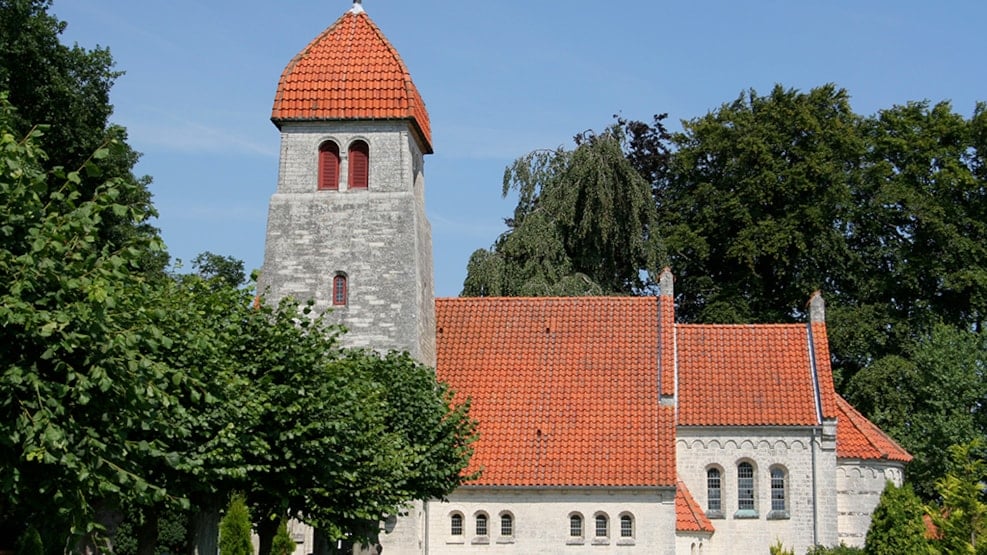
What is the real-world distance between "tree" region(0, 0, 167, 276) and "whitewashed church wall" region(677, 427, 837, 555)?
17.5 metres

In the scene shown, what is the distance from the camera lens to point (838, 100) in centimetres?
5409

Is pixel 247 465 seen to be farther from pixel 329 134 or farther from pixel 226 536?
pixel 329 134

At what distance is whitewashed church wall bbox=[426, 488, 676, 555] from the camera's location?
36.0 metres

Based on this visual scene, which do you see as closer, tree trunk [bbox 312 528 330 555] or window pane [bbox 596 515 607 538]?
tree trunk [bbox 312 528 330 555]

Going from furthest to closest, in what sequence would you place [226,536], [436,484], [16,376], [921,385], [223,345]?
[921,385] → [226,536] → [436,484] → [223,345] → [16,376]

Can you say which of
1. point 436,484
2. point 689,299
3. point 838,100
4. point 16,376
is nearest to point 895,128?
point 838,100

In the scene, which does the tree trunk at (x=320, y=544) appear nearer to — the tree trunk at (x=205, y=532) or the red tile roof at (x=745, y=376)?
the tree trunk at (x=205, y=532)

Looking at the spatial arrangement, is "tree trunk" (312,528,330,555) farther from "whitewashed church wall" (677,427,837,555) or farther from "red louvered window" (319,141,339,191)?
"whitewashed church wall" (677,427,837,555)

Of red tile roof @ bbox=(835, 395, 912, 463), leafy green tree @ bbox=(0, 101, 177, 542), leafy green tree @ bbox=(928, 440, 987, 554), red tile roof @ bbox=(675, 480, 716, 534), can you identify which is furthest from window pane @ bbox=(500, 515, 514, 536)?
leafy green tree @ bbox=(0, 101, 177, 542)

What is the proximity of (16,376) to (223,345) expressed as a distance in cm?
1037

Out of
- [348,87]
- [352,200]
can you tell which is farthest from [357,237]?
[348,87]

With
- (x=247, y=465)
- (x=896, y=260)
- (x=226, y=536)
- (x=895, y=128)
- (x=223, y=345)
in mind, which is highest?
(x=895, y=128)

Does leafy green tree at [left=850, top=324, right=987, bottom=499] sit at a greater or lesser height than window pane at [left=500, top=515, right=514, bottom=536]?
greater

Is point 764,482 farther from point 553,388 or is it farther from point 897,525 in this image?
point 553,388
